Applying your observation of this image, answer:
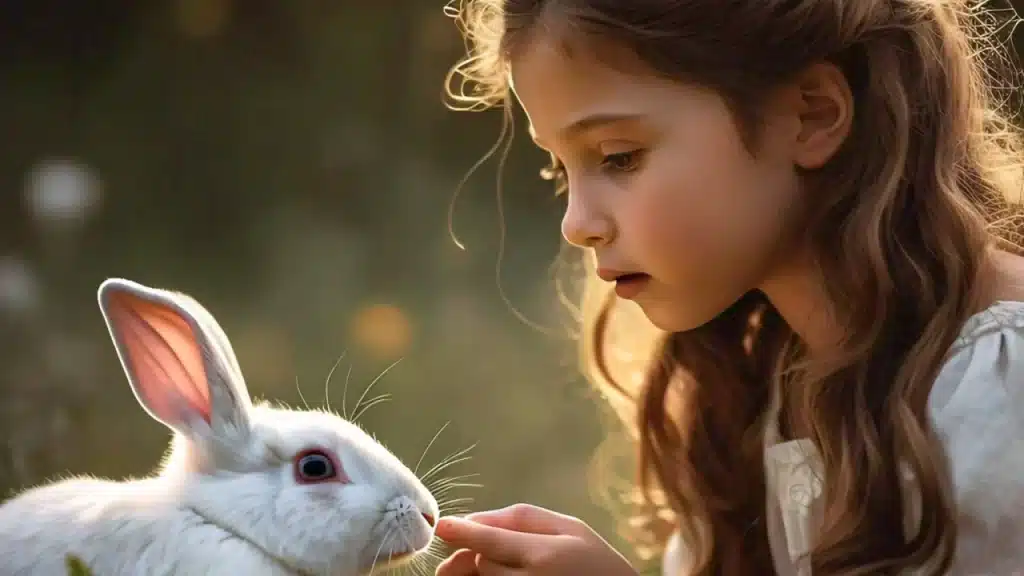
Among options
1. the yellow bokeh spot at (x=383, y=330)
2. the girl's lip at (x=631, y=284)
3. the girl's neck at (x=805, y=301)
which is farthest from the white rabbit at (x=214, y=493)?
the yellow bokeh spot at (x=383, y=330)

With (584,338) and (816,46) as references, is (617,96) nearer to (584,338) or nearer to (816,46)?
(816,46)

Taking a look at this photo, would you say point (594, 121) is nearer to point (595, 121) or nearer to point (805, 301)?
point (595, 121)

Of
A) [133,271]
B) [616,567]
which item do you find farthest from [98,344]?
[616,567]

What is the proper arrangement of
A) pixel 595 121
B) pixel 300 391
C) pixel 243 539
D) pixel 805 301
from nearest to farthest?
1. pixel 243 539
2. pixel 595 121
3. pixel 805 301
4. pixel 300 391

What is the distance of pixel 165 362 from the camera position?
30.4 inches

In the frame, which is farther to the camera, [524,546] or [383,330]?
[383,330]

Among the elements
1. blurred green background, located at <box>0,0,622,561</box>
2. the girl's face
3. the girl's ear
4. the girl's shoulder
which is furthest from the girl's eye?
blurred green background, located at <box>0,0,622,561</box>

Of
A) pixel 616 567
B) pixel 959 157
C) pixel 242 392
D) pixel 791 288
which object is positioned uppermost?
pixel 959 157

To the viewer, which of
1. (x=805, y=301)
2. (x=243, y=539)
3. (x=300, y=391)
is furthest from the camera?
(x=300, y=391)

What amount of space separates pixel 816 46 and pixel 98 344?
72 centimetres

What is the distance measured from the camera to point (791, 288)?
935 millimetres

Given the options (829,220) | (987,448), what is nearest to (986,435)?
(987,448)

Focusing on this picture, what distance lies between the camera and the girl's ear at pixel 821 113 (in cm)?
84

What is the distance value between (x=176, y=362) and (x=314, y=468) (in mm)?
114
